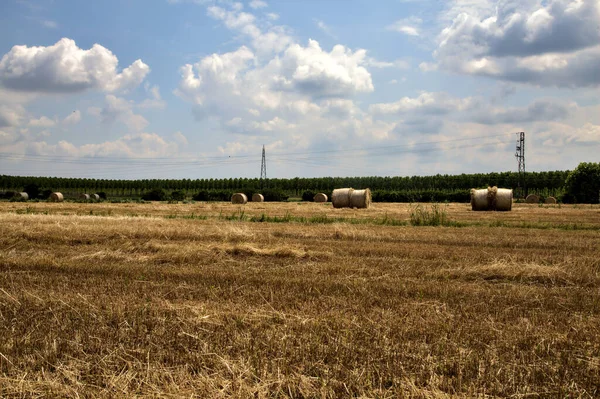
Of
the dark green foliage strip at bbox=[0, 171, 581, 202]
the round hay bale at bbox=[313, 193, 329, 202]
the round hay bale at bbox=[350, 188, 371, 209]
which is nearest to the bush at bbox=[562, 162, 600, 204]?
the dark green foliage strip at bbox=[0, 171, 581, 202]

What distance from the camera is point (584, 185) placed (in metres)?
53.7

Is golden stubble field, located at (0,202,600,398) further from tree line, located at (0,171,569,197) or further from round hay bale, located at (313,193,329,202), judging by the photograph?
tree line, located at (0,171,569,197)

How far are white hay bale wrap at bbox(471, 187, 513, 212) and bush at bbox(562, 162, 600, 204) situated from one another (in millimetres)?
27203

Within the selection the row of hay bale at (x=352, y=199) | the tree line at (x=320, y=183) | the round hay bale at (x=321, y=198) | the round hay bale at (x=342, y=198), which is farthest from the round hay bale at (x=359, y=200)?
the tree line at (x=320, y=183)

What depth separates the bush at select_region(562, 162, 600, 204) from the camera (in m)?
52.5

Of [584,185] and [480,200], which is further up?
[584,185]

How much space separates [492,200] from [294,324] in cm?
2987

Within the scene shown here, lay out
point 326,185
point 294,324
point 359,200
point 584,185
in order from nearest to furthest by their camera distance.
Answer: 1. point 294,324
2. point 359,200
3. point 584,185
4. point 326,185

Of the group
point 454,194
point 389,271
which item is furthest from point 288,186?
point 389,271

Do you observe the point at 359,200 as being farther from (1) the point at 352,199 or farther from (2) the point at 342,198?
(2) the point at 342,198

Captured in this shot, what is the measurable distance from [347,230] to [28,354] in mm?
11602

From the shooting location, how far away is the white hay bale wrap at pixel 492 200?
31.7 meters

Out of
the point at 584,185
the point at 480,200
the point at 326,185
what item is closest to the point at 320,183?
the point at 326,185

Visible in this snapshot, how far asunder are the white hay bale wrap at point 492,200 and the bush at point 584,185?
27203 mm
